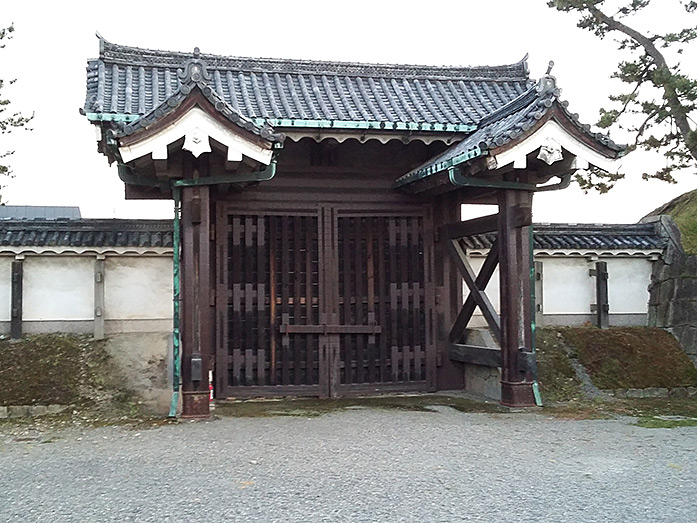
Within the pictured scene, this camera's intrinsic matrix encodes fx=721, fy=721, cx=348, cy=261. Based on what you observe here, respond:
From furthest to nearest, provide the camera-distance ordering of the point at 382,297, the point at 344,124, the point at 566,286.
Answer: the point at 566,286 < the point at 382,297 < the point at 344,124

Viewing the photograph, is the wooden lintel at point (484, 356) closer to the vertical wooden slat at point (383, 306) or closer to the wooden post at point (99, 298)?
the vertical wooden slat at point (383, 306)

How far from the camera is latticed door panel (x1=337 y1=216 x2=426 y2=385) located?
895cm

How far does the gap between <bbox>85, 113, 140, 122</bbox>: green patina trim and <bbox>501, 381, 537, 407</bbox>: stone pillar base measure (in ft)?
15.8

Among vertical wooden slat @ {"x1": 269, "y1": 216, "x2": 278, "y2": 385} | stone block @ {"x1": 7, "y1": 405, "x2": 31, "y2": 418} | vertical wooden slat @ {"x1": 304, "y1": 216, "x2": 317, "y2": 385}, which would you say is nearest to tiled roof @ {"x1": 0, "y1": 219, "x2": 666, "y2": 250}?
vertical wooden slat @ {"x1": 269, "y1": 216, "x2": 278, "y2": 385}

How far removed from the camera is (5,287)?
29.7 ft

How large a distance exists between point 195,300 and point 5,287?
3394 mm

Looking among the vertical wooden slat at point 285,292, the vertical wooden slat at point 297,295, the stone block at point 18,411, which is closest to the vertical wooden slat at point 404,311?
the vertical wooden slat at point 297,295

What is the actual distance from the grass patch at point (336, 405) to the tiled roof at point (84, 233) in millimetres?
2460

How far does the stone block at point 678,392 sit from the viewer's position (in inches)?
352

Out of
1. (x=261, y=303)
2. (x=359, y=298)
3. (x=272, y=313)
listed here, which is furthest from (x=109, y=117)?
(x=359, y=298)

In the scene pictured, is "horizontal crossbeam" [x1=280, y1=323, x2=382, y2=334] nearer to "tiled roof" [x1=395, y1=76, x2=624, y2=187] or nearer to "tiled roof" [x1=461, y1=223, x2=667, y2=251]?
"tiled roof" [x1=395, y1=76, x2=624, y2=187]

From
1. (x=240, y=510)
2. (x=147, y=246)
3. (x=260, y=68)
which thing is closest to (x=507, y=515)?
(x=240, y=510)

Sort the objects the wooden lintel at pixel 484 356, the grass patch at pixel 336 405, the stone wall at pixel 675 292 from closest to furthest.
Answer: the wooden lintel at pixel 484 356 < the grass patch at pixel 336 405 < the stone wall at pixel 675 292

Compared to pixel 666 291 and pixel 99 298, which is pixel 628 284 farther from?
pixel 99 298
